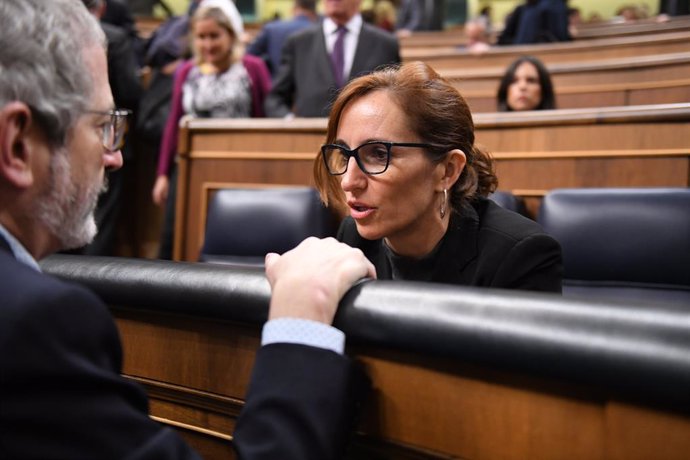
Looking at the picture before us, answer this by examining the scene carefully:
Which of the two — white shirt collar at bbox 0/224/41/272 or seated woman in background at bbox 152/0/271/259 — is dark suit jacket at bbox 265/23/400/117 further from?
white shirt collar at bbox 0/224/41/272

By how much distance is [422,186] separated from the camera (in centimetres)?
70

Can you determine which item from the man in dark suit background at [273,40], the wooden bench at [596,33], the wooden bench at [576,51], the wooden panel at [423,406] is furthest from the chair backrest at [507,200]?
the wooden bench at [596,33]

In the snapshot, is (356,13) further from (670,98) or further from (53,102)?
(53,102)

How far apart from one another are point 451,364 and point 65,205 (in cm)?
21

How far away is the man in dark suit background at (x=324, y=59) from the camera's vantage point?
60.4 inches

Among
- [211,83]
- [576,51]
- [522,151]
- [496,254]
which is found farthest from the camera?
[576,51]

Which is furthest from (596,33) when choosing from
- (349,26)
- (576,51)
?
(349,26)

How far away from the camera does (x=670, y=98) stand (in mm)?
1739

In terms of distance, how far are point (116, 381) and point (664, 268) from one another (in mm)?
730

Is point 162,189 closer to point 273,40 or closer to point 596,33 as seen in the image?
point 273,40

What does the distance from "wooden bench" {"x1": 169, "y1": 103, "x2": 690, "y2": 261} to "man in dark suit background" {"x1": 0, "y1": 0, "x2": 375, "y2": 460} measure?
799 millimetres

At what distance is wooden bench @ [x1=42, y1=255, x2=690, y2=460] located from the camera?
28cm

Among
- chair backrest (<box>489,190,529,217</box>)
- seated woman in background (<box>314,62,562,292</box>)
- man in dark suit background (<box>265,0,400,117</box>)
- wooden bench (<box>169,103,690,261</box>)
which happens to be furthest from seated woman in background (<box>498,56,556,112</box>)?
seated woman in background (<box>314,62,562,292</box>)

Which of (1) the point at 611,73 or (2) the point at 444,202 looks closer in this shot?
(2) the point at 444,202
